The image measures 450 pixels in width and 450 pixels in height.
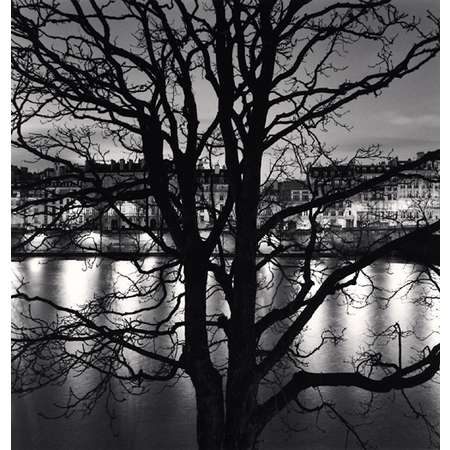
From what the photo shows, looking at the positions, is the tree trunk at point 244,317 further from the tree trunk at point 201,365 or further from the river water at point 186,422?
the river water at point 186,422

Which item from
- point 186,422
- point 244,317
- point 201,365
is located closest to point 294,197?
point 244,317

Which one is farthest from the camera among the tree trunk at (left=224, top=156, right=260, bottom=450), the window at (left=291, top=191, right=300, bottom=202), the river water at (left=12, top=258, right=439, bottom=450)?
the river water at (left=12, top=258, right=439, bottom=450)

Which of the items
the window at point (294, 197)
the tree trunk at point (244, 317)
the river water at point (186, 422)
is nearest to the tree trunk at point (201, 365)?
the tree trunk at point (244, 317)

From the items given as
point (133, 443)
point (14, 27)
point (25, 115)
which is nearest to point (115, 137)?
point (25, 115)

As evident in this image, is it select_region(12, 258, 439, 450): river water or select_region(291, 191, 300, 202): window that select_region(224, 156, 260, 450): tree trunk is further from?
select_region(12, 258, 439, 450): river water

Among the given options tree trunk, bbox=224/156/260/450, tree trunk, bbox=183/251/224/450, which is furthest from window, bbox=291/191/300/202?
tree trunk, bbox=183/251/224/450

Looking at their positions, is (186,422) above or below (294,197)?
below

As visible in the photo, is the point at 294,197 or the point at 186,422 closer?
the point at 294,197

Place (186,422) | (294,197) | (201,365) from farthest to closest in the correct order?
(186,422), (294,197), (201,365)

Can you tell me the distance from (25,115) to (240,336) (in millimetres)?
2681

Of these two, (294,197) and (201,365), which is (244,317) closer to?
(201,365)

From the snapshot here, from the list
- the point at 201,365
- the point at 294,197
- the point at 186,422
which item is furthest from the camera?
the point at 186,422

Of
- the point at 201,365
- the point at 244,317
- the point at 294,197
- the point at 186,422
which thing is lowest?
the point at 186,422
